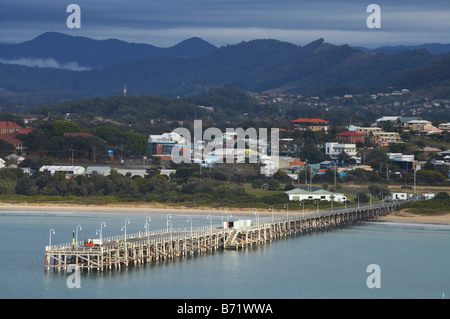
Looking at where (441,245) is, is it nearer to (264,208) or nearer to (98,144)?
(264,208)

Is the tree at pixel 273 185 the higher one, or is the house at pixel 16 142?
the house at pixel 16 142

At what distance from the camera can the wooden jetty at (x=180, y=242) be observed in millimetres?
49656

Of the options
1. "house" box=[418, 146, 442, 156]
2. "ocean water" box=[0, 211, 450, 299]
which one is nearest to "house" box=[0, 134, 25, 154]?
Answer: "ocean water" box=[0, 211, 450, 299]

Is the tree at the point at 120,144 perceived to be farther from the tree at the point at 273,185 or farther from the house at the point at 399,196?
the house at the point at 399,196

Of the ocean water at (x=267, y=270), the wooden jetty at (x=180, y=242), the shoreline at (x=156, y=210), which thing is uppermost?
the shoreline at (x=156, y=210)

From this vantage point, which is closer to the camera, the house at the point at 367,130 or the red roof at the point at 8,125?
the house at the point at 367,130

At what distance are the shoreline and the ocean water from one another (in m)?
5.31

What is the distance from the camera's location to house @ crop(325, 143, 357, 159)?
114 metres

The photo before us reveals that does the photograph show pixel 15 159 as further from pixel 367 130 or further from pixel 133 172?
pixel 367 130

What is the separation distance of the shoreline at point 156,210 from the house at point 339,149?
3694 centimetres

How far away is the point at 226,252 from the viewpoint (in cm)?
5812

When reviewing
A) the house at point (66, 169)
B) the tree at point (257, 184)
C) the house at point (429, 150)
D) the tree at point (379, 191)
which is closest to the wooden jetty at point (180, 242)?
the tree at point (379, 191)

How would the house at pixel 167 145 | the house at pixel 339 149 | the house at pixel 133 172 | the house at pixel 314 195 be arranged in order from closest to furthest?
the house at pixel 314 195
the house at pixel 133 172
the house at pixel 339 149
the house at pixel 167 145

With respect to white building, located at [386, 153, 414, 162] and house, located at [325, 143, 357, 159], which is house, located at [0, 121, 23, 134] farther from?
white building, located at [386, 153, 414, 162]
